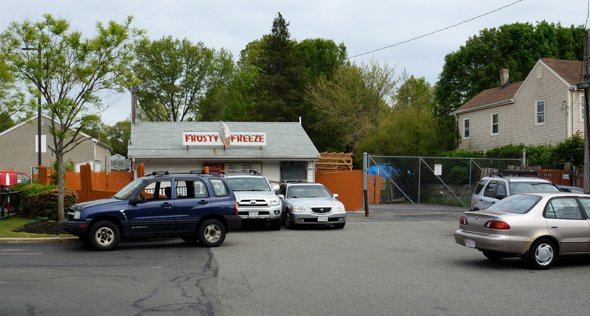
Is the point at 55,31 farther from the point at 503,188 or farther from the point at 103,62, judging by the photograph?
the point at 503,188

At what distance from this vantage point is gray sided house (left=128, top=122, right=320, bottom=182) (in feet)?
93.1

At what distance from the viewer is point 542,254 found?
37.0 feet

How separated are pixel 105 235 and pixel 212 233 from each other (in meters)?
2.41

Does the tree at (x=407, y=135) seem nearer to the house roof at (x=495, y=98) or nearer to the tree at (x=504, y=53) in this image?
the house roof at (x=495, y=98)

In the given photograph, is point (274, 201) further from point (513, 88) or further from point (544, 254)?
A: point (513, 88)

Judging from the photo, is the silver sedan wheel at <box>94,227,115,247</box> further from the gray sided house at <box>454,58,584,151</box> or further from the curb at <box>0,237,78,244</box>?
the gray sided house at <box>454,58,584,151</box>

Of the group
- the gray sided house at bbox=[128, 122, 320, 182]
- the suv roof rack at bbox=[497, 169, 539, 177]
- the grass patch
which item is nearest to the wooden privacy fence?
the gray sided house at bbox=[128, 122, 320, 182]

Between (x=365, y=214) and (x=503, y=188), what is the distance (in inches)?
306

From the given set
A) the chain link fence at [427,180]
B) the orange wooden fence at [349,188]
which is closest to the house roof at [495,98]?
the chain link fence at [427,180]

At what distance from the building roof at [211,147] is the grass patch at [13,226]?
877 centimetres

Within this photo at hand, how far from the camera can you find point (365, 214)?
80.4 ft

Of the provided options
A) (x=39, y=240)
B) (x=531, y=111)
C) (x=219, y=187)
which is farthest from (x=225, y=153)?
(x=531, y=111)

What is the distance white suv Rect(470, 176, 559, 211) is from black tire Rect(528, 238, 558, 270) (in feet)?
19.2

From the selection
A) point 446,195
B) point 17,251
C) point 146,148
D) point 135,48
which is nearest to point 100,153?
point 146,148
